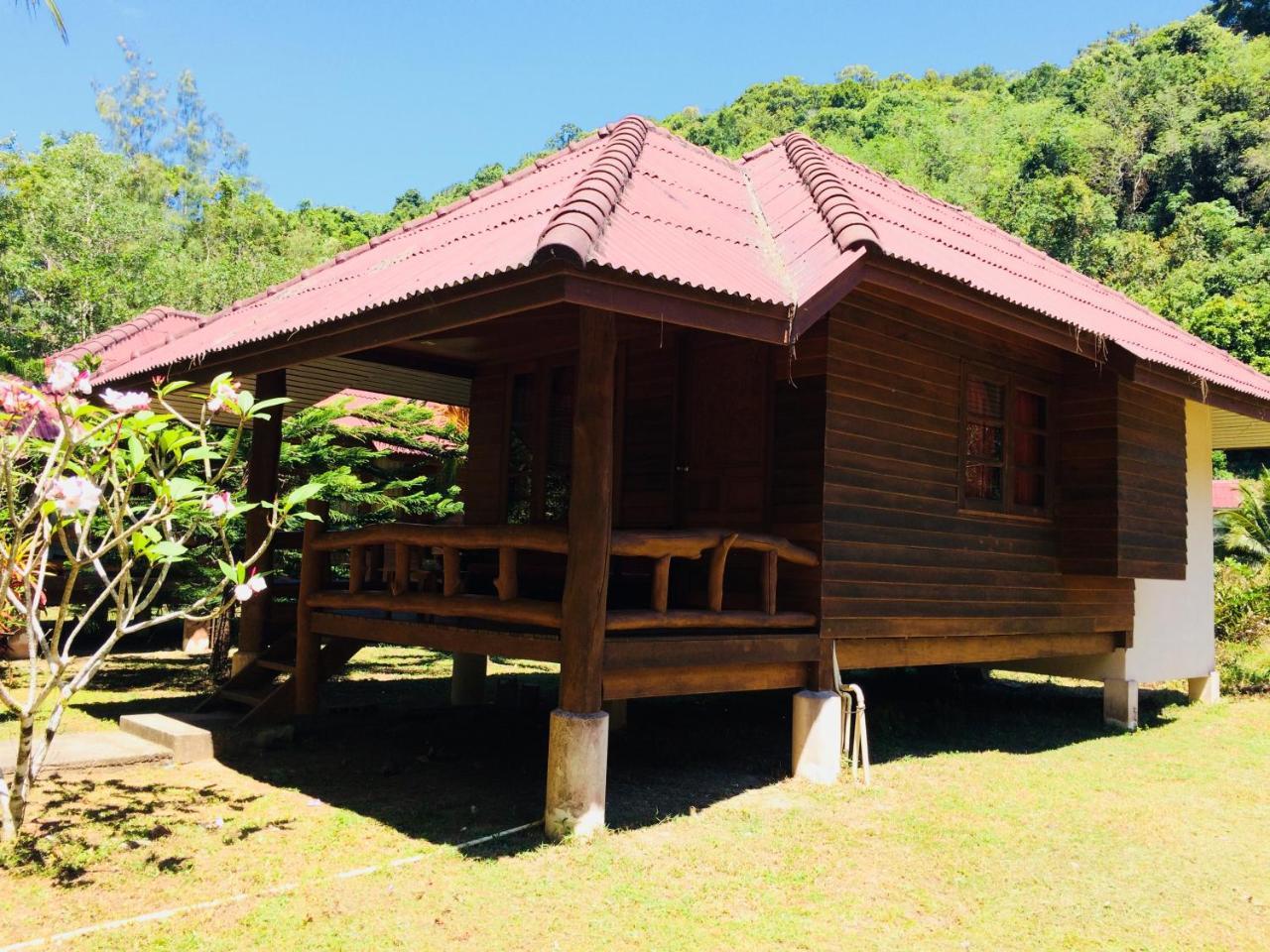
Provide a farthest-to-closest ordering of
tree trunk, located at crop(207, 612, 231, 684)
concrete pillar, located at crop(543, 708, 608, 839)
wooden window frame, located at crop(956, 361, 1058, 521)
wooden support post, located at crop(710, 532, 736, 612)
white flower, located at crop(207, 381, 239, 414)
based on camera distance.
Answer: tree trunk, located at crop(207, 612, 231, 684)
wooden window frame, located at crop(956, 361, 1058, 521)
wooden support post, located at crop(710, 532, 736, 612)
concrete pillar, located at crop(543, 708, 608, 839)
white flower, located at crop(207, 381, 239, 414)

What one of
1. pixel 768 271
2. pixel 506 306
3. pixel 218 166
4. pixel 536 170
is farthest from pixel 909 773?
pixel 218 166

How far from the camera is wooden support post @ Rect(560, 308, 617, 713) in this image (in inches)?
229

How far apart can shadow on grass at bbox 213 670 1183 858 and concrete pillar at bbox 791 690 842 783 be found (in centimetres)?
24

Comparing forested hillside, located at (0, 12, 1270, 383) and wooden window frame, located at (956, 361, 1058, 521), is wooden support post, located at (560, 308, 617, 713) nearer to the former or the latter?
wooden window frame, located at (956, 361, 1058, 521)

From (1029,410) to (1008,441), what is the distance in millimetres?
624

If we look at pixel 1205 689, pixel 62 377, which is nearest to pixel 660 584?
pixel 62 377

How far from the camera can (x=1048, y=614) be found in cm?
951

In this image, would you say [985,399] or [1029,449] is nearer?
[985,399]

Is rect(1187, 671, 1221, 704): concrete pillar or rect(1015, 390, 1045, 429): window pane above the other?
rect(1015, 390, 1045, 429): window pane

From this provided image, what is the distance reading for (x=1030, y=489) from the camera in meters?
9.59

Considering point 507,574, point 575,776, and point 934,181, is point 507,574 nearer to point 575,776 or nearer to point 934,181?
point 575,776

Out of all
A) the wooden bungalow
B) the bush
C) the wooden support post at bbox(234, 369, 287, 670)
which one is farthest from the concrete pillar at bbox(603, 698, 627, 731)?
the bush

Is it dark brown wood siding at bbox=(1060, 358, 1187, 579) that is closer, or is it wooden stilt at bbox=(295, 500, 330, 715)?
wooden stilt at bbox=(295, 500, 330, 715)

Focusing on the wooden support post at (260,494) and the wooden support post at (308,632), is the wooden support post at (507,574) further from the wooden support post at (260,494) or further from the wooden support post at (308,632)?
the wooden support post at (260,494)
